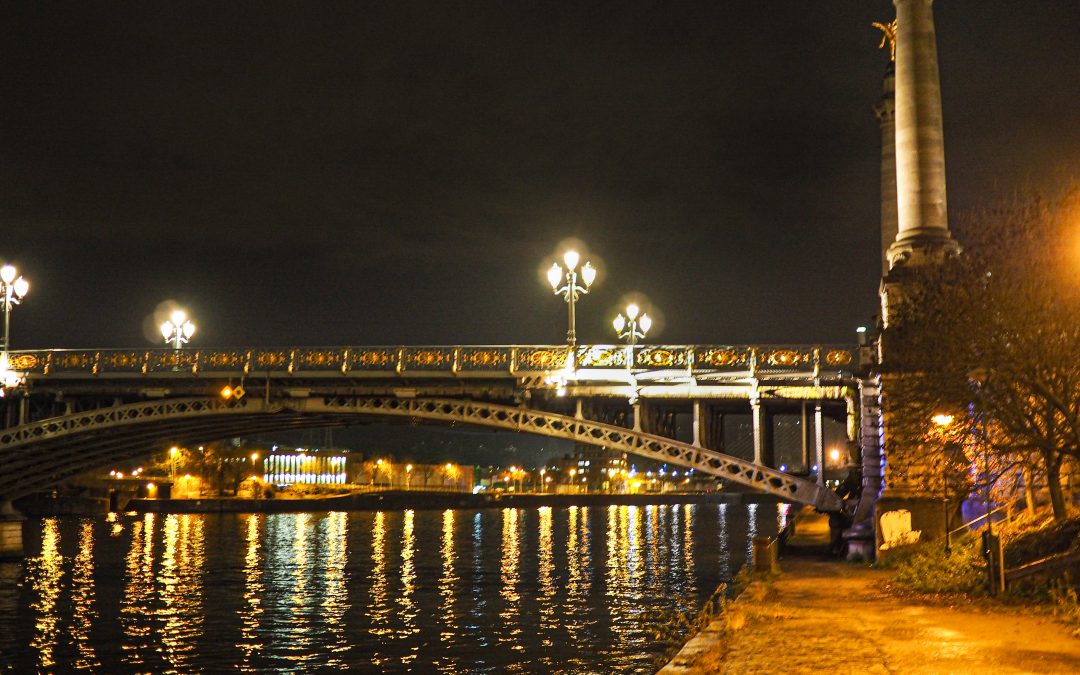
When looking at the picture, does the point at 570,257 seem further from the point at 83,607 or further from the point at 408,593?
the point at 83,607

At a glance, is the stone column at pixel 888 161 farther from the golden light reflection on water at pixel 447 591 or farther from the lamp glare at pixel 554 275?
the golden light reflection on water at pixel 447 591

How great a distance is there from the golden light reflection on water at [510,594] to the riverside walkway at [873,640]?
8.60 m

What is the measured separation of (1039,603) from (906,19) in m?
20.2

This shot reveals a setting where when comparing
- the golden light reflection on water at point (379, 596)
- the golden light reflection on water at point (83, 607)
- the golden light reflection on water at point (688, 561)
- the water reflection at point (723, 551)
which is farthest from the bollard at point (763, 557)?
the water reflection at point (723, 551)

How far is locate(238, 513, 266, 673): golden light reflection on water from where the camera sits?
2923cm

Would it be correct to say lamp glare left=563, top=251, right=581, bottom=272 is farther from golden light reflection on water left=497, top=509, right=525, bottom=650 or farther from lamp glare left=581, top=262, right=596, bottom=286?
golden light reflection on water left=497, top=509, right=525, bottom=650

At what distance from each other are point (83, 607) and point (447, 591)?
12.5m

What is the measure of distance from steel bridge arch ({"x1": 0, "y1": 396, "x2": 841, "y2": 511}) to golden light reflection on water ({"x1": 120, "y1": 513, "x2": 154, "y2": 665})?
6.55m

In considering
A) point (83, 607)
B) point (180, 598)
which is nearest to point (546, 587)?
point (180, 598)

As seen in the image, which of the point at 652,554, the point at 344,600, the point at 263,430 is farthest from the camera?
the point at 263,430

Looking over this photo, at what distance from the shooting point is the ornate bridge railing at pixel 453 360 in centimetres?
4800

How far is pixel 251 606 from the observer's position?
3812 cm

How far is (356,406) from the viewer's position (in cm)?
5675

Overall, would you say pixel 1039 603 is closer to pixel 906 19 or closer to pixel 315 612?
pixel 906 19
